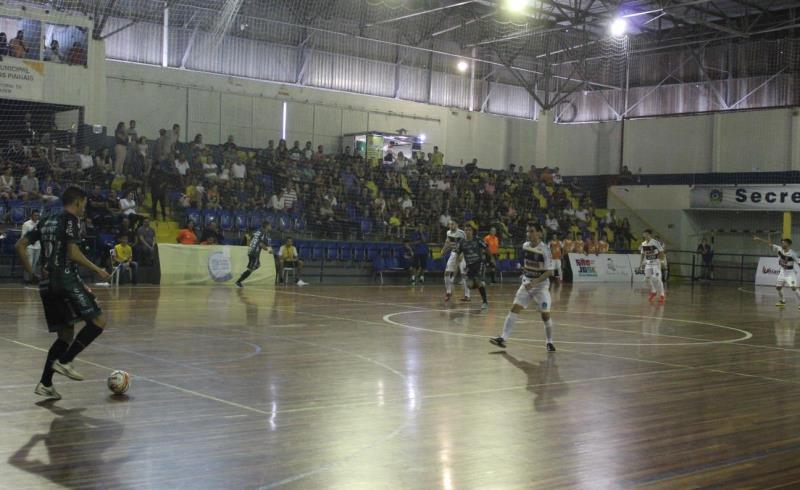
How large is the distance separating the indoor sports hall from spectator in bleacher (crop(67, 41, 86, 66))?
6 centimetres

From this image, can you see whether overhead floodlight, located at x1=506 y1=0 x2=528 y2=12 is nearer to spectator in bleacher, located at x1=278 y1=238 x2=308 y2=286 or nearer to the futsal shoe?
spectator in bleacher, located at x1=278 y1=238 x2=308 y2=286

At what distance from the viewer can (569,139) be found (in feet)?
159

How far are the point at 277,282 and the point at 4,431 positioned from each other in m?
21.8

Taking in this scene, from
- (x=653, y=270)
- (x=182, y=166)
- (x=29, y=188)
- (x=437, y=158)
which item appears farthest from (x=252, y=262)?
(x=437, y=158)

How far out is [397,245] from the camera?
32.8 meters

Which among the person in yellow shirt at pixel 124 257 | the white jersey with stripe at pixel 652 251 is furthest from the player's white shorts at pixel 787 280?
the person in yellow shirt at pixel 124 257

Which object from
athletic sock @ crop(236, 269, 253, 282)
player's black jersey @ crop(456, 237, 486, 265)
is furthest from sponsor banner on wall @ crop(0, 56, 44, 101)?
player's black jersey @ crop(456, 237, 486, 265)

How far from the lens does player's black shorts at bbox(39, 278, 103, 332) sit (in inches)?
344

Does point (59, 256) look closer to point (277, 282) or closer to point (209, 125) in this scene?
point (277, 282)

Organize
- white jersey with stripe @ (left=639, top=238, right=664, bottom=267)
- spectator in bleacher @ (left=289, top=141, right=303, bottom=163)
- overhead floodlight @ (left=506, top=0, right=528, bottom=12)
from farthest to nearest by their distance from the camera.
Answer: spectator in bleacher @ (left=289, top=141, right=303, bottom=163) < overhead floodlight @ (left=506, top=0, right=528, bottom=12) < white jersey with stripe @ (left=639, top=238, right=664, bottom=267)

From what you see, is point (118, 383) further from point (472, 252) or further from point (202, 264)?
point (202, 264)

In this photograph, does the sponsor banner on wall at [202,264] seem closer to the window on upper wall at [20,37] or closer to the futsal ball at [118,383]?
the window on upper wall at [20,37]

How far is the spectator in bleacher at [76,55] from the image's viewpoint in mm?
27688

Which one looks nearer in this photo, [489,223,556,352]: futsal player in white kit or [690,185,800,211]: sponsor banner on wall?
[489,223,556,352]: futsal player in white kit
